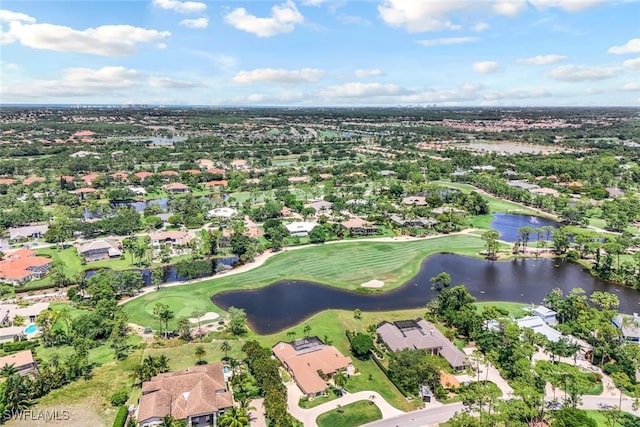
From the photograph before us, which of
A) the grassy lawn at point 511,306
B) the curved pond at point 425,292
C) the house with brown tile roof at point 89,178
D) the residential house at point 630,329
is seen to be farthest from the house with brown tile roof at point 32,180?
the residential house at point 630,329

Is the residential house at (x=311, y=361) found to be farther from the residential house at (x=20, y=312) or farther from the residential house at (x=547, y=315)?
the residential house at (x=20, y=312)

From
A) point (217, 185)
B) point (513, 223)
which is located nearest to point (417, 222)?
point (513, 223)

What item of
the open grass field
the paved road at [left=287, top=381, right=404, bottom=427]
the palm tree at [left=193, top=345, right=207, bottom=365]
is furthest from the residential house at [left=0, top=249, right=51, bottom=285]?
the paved road at [left=287, top=381, right=404, bottom=427]

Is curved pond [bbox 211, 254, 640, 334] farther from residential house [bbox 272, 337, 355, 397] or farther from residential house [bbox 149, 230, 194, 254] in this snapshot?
residential house [bbox 149, 230, 194, 254]

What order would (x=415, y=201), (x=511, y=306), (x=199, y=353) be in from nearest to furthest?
(x=199, y=353) < (x=511, y=306) < (x=415, y=201)

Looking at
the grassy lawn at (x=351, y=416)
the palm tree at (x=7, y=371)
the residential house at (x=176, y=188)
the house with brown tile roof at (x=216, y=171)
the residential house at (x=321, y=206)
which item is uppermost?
the house with brown tile roof at (x=216, y=171)

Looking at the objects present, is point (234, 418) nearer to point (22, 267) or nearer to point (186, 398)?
point (186, 398)
